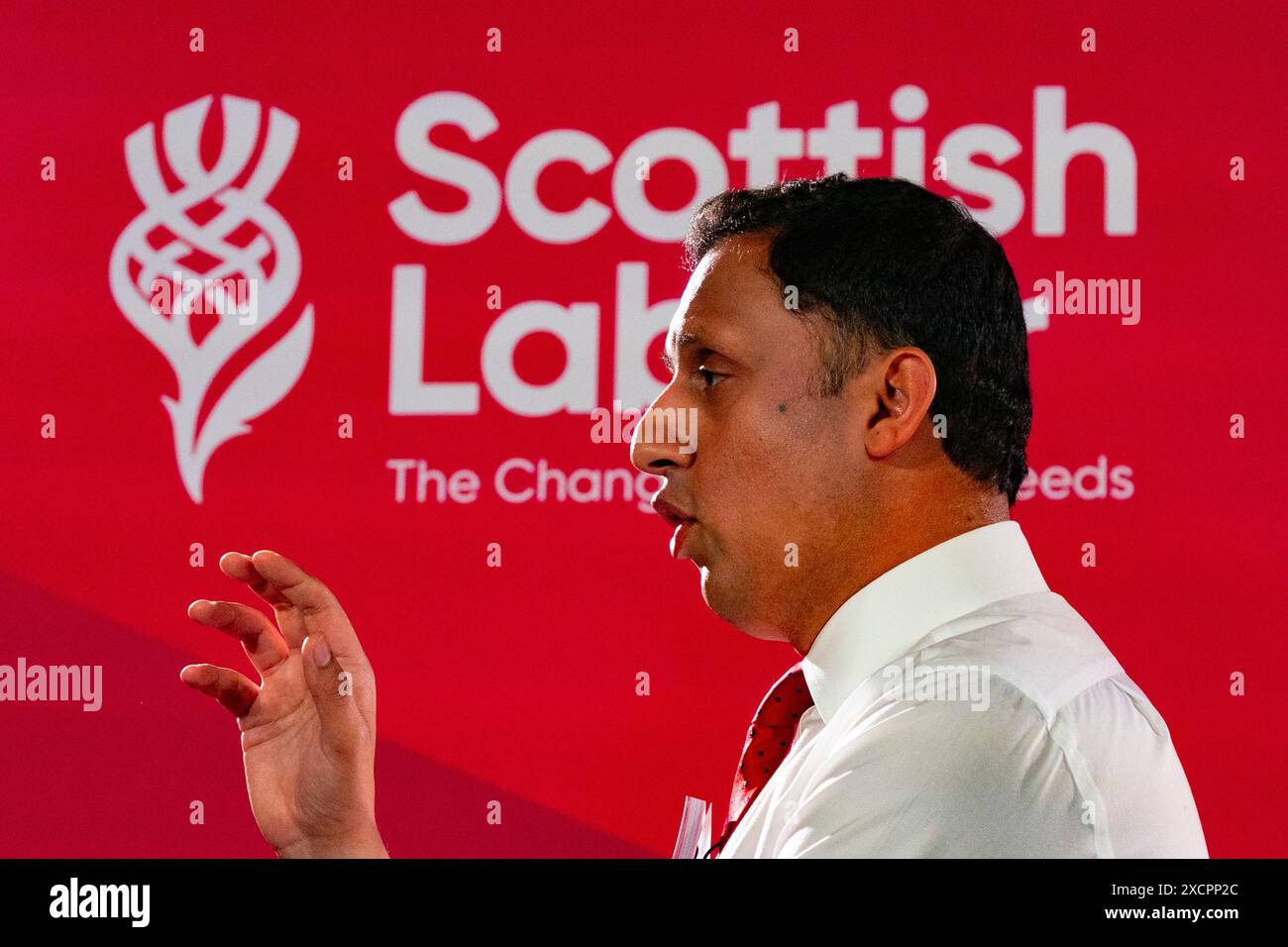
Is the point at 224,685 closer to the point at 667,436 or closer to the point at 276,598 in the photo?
the point at 276,598

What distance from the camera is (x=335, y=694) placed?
131 centimetres

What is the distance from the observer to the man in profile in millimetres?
1166

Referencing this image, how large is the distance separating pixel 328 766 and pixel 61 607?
150 centimetres

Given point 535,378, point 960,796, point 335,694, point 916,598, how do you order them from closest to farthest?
point 960,796, point 916,598, point 335,694, point 535,378

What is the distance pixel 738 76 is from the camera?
257cm

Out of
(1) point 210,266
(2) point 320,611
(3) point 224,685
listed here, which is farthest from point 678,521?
(1) point 210,266

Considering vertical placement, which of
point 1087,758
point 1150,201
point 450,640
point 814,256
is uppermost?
point 1150,201

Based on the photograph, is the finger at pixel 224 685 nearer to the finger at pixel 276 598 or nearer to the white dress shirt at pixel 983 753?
the finger at pixel 276 598

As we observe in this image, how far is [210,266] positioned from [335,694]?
5.09 ft

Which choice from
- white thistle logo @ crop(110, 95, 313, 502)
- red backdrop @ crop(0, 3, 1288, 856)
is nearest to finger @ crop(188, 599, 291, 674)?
red backdrop @ crop(0, 3, 1288, 856)

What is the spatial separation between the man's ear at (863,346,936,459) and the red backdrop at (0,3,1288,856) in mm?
1242

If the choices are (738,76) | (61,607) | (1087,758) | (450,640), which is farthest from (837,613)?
(61,607)
